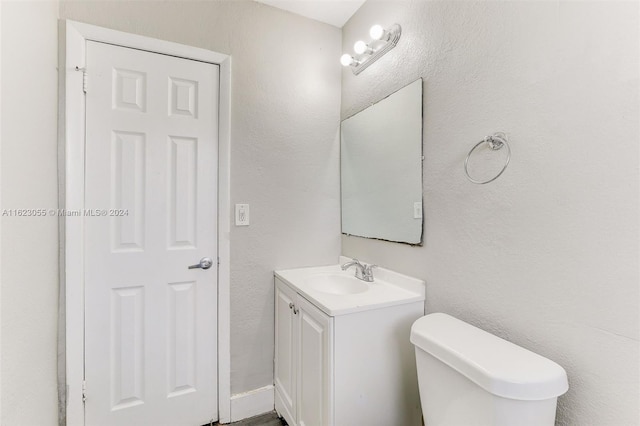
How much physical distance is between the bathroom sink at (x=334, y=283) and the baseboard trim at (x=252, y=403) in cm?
70

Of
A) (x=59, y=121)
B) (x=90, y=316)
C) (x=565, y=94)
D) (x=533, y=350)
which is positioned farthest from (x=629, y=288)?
(x=59, y=121)

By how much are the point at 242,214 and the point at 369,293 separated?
0.84 metres

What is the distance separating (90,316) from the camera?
1.43 metres

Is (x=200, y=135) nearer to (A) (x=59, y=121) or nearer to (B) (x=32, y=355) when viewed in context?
(A) (x=59, y=121)

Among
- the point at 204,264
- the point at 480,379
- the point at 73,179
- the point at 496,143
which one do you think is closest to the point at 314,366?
the point at 480,379

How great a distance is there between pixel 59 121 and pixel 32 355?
39.5 inches

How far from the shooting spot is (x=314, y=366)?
1275mm

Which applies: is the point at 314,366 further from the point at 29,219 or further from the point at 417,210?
the point at 29,219

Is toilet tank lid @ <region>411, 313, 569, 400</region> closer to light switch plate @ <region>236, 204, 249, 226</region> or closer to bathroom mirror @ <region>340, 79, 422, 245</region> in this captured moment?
bathroom mirror @ <region>340, 79, 422, 245</region>

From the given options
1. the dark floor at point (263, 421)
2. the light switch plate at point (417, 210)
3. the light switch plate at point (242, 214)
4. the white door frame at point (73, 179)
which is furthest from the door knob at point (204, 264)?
the light switch plate at point (417, 210)

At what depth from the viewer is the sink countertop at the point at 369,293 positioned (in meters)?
1.20

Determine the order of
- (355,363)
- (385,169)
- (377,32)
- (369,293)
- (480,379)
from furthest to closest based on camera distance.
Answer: (385,169) → (377,32) → (369,293) → (355,363) → (480,379)

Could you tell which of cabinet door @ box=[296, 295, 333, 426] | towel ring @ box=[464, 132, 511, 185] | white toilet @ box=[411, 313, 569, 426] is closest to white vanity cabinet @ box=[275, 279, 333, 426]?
cabinet door @ box=[296, 295, 333, 426]

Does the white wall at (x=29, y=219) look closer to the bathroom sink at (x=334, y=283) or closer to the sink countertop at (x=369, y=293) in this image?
the sink countertop at (x=369, y=293)
